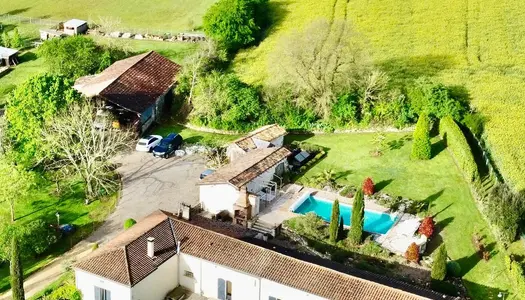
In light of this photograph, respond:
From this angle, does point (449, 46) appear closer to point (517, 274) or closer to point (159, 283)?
point (517, 274)

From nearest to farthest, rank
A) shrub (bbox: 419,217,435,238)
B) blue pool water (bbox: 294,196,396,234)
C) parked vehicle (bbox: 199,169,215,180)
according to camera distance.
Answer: shrub (bbox: 419,217,435,238) → blue pool water (bbox: 294,196,396,234) → parked vehicle (bbox: 199,169,215,180)

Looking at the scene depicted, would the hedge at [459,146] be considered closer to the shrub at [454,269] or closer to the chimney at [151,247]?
the shrub at [454,269]

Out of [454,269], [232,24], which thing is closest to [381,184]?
[454,269]

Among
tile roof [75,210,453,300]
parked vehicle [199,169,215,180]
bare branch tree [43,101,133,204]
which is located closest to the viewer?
tile roof [75,210,453,300]

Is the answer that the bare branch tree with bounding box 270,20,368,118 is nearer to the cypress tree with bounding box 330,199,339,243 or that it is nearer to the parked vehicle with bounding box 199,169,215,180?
the parked vehicle with bounding box 199,169,215,180

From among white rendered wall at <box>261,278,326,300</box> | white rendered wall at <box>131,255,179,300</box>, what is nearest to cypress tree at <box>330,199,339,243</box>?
white rendered wall at <box>261,278,326,300</box>
